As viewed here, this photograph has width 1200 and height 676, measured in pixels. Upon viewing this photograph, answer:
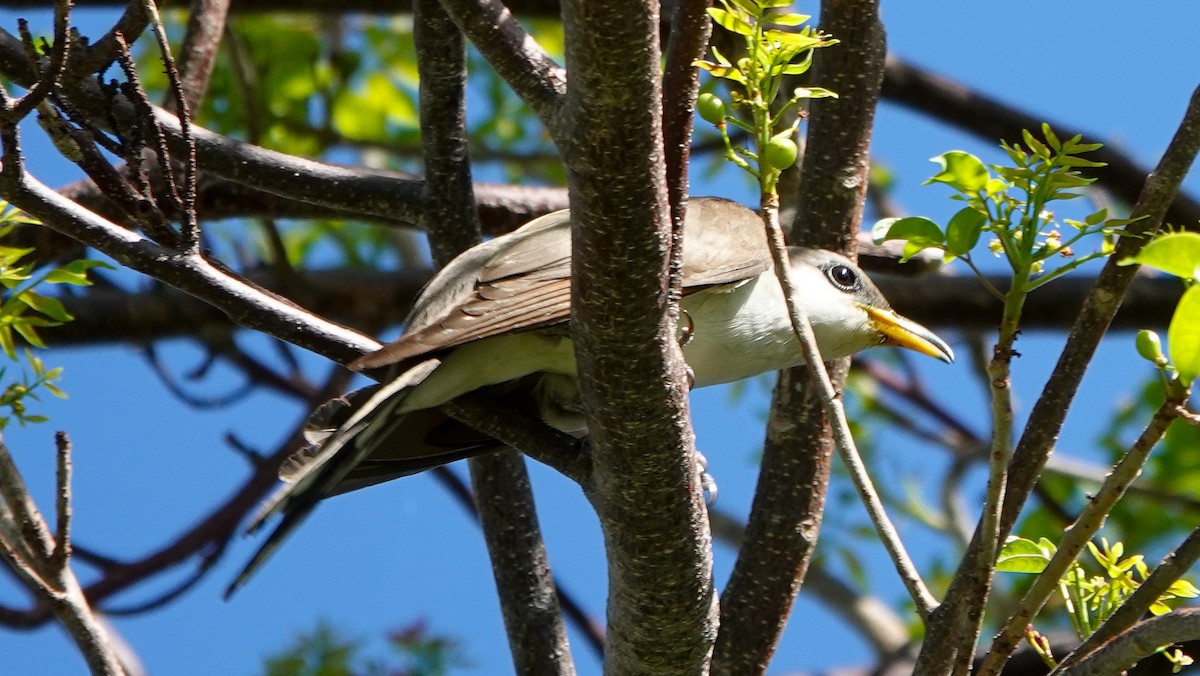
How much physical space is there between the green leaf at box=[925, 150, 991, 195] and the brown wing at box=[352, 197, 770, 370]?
3.09ft

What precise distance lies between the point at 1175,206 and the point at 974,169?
3638 mm

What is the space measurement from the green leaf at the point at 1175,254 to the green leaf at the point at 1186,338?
6 centimetres

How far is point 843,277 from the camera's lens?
347 cm

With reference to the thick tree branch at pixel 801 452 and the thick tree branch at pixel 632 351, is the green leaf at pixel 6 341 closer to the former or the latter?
the thick tree branch at pixel 632 351

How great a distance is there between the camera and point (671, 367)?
2.10 metres

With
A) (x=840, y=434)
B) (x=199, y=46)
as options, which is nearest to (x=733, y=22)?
(x=840, y=434)

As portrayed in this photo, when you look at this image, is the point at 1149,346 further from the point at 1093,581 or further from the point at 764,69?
the point at 764,69

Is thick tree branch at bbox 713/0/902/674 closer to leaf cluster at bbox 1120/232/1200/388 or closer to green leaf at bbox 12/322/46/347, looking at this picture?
Answer: leaf cluster at bbox 1120/232/1200/388

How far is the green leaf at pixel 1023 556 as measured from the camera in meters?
2.15

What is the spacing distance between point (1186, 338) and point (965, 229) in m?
0.36

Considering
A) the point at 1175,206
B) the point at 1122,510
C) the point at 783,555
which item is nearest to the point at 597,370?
the point at 783,555

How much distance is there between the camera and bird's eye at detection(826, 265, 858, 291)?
342 cm

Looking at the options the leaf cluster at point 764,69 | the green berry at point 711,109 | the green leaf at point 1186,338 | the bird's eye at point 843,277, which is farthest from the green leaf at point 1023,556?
the bird's eye at point 843,277

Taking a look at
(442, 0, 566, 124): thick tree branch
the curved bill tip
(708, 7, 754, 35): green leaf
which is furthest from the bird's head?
(708, 7, 754, 35): green leaf
